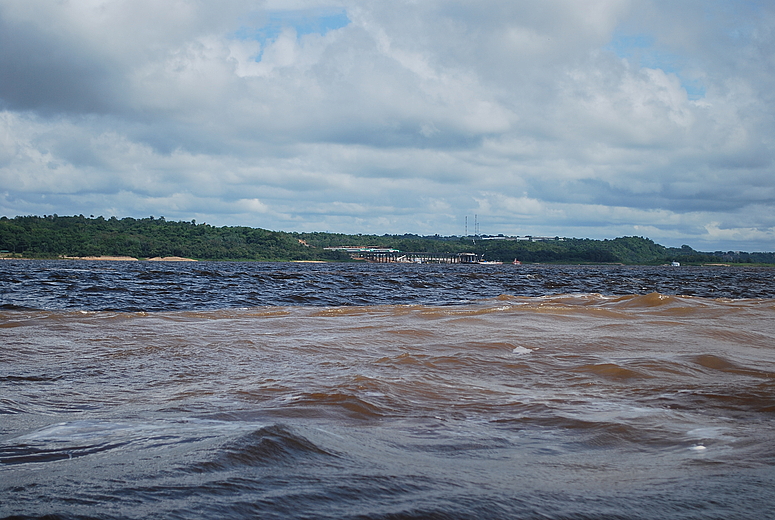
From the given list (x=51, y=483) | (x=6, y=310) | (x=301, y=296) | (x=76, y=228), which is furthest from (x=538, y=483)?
(x=76, y=228)

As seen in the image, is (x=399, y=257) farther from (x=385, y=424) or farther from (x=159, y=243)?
(x=385, y=424)

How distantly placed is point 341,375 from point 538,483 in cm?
387

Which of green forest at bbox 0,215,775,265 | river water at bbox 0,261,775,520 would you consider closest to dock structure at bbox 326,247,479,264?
green forest at bbox 0,215,775,265

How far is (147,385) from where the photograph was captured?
662 cm

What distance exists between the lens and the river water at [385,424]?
10.8ft

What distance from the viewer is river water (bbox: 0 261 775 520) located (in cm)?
329

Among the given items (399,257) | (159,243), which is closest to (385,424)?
(159,243)

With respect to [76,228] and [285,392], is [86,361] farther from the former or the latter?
[76,228]

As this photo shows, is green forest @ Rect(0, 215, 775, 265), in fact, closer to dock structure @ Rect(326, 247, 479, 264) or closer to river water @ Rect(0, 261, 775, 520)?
dock structure @ Rect(326, 247, 479, 264)

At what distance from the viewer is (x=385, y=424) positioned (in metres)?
5.11

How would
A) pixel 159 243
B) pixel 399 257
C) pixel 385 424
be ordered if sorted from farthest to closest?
pixel 399 257 → pixel 159 243 → pixel 385 424

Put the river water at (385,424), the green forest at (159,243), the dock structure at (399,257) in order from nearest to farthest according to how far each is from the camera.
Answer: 1. the river water at (385,424)
2. the green forest at (159,243)
3. the dock structure at (399,257)

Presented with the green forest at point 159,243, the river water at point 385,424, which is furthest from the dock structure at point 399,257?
the river water at point 385,424

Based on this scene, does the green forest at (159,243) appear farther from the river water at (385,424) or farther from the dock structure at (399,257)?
the river water at (385,424)
